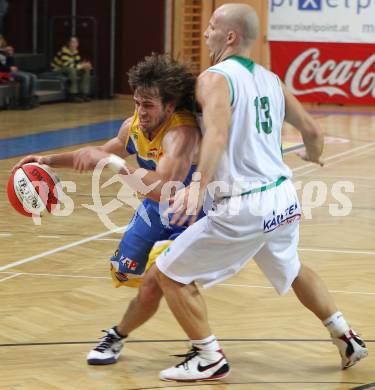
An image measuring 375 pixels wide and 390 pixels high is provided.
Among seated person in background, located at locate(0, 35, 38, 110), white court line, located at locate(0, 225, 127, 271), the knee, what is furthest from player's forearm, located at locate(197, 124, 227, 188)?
seated person in background, located at locate(0, 35, 38, 110)

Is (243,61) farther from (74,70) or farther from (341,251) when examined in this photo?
(74,70)

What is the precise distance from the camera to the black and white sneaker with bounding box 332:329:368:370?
4.79m

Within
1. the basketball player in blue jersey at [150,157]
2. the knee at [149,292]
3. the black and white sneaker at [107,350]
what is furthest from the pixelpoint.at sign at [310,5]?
the knee at [149,292]

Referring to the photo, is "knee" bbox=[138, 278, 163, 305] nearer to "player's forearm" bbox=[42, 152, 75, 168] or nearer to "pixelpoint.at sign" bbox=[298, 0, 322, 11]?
"player's forearm" bbox=[42, 152, 75, 168]

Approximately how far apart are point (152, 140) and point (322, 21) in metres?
14.4

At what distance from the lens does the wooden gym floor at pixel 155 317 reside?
4754 mm

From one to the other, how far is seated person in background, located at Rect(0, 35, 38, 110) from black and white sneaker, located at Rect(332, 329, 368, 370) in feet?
43.5

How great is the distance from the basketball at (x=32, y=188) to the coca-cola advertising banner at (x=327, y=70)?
1393 centimetres

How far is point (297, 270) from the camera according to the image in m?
4.66

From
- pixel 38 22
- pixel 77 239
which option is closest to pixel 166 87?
pixel 77 239

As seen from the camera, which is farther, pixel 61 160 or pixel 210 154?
pixel 61 160

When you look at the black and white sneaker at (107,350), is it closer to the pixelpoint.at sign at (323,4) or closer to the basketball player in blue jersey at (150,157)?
the basketball player in blue jersey at (150,157)

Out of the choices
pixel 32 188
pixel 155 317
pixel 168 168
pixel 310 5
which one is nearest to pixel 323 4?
pixel 310 5

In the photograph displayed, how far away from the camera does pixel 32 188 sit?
512cm
